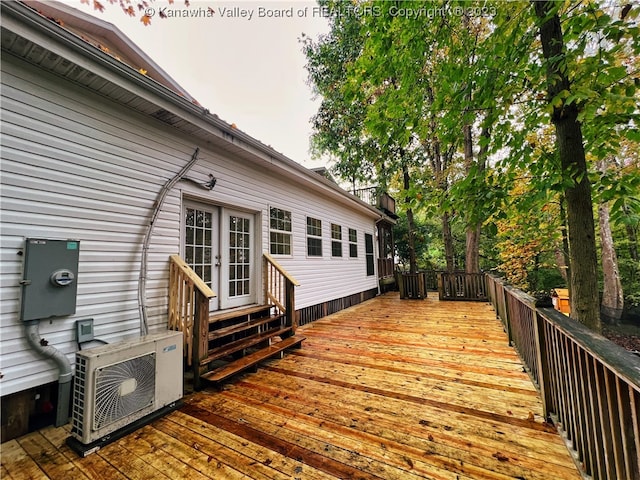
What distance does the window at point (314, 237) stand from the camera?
6.59 meters

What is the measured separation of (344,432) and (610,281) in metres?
14.6

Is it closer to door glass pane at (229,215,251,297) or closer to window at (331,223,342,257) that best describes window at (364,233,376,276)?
window at (331,223,342,257)

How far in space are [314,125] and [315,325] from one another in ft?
30.5

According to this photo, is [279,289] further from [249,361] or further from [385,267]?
[385,267]

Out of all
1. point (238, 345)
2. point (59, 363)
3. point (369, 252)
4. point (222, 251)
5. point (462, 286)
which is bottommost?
point (238, 345)

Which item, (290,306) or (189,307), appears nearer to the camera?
(189,307)

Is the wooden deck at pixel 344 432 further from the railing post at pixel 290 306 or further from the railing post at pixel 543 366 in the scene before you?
the railing post at pixel 290 306

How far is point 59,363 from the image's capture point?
2.36m

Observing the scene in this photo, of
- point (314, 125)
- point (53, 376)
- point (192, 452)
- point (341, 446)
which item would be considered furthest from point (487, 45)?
point (314, 125)

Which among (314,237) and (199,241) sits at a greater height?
(314,237)

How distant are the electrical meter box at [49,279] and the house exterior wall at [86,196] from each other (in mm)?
74

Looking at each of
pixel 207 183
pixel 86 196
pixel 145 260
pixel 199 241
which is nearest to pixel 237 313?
pixel 199 241

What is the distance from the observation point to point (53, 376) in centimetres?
238

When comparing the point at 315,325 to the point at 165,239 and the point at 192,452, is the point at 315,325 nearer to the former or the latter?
the point at 165,239
